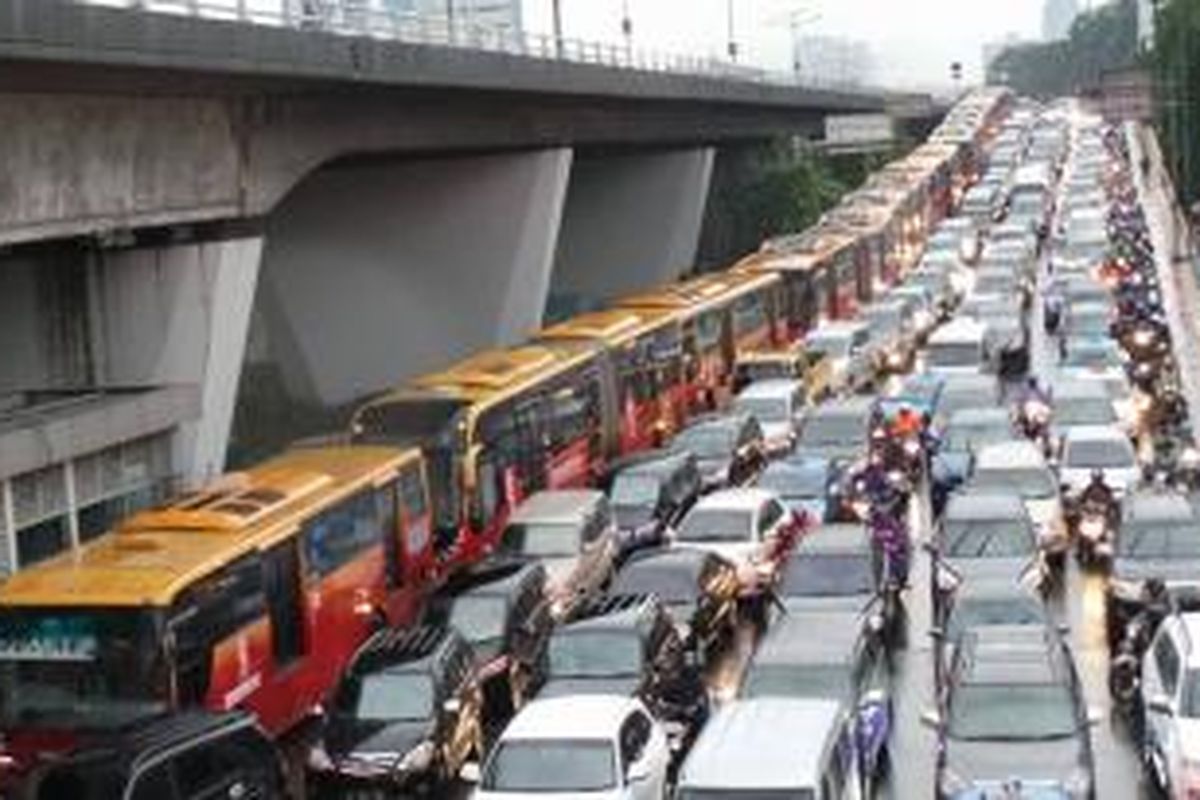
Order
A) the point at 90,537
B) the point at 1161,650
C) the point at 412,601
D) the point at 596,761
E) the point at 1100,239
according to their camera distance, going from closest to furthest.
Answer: the point at 596,761
the point at 1161,650
the point at 412,601
the point at 90,537
the point at 1100,239

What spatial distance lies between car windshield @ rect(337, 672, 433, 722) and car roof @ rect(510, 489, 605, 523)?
21.9 feet

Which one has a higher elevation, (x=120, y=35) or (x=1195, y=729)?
(x=120, y=35)

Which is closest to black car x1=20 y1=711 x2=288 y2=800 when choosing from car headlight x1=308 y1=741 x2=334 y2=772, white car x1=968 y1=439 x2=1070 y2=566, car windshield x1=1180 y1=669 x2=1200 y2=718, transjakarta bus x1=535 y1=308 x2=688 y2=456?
car headlight x1=308 y1=741 x2=334 y2=772

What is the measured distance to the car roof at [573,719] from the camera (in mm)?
17297

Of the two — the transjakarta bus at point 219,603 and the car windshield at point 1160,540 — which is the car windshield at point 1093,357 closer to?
the car windshield at point 1160,540

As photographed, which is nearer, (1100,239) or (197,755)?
(197,755)

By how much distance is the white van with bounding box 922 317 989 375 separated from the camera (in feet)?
134

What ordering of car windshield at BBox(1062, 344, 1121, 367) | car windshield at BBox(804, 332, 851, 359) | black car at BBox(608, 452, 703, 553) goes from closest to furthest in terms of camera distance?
black car at BBox(608, 452, 703, 553)
car windshield at BBox(1062, 344, 1121, 367)
car windshield at BBox(804, 332, 851, 359)

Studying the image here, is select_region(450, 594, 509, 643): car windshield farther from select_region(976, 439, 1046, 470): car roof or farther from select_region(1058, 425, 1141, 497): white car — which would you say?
select_region(1058, 425, 1141, 497): white car

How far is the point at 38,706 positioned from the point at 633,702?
17.1 feet

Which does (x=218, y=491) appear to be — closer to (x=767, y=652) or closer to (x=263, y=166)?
(x=767, y=652)

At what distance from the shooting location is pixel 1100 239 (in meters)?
64.1

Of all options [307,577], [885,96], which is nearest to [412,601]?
[307,577]

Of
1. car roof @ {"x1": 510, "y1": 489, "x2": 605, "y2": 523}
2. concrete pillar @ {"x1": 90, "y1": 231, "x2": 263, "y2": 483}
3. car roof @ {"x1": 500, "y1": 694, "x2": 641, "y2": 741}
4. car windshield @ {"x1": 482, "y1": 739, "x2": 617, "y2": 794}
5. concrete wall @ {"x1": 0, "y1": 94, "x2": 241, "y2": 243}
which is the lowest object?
car windshield @ {"x1": 482, "y1": 739, "x2": 617, "y2": 794}
